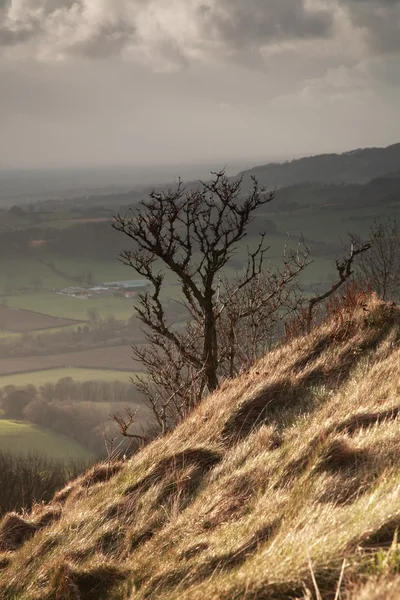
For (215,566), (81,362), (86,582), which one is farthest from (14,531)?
(81,362)

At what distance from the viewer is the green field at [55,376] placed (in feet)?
576

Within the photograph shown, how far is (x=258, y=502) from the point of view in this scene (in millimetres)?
6578

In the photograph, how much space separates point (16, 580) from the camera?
712cm

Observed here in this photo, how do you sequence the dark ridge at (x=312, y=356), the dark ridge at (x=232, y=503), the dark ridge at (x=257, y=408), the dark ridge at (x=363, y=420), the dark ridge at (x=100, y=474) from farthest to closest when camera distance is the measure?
1. the dark ridge at (x=312, y=356)
2. the dark ridge at (x=100, y=474)
3. the dark ridge at (x=257, y=408)
4. the dark ridge at (x=363, y=420)
5. the dark ridge at (x=232, y=503)

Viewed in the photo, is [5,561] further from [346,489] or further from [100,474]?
[346,489]

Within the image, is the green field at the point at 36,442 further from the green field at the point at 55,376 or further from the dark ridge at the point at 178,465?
the dark ridge at the point at 178,465

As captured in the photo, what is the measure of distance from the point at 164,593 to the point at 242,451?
323cm

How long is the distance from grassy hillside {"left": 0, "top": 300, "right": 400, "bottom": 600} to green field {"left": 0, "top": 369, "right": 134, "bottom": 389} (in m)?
162

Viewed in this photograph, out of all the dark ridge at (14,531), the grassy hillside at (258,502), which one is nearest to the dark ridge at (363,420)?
the grassy hillside at (258,502)

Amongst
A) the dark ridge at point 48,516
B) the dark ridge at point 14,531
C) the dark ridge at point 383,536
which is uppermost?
the dark ridge at point 383,536

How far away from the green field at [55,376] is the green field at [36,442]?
37496 millimetres

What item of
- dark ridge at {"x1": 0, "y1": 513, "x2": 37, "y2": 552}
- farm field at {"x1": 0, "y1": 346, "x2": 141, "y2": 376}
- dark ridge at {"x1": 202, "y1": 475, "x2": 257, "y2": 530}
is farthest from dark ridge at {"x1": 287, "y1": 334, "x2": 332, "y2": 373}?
farm field at {"x1": 0, "y1": 346, "x2": 141, "y2": 376}

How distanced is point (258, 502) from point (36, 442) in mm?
127670

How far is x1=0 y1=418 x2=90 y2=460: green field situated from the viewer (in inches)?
4796
